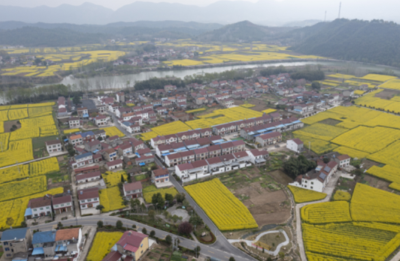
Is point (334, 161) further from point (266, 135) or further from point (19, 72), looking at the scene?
point (19, 72)

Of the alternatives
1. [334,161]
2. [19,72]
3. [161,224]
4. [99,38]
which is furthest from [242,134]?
[99,38]

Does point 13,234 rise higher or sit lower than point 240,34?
lower

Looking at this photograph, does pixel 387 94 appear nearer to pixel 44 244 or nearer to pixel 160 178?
pixel 160 178

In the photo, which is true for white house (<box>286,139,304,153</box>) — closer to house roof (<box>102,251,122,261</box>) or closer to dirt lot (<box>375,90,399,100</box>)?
house roof (<box>102,251,122,261</box>)

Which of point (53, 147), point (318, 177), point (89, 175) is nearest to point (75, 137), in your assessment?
point (53, 147)

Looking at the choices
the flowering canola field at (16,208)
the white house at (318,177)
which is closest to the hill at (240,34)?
the white house at (318,177)

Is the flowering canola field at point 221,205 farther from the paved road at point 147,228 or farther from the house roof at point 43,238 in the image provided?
the house roof at point 43,238
